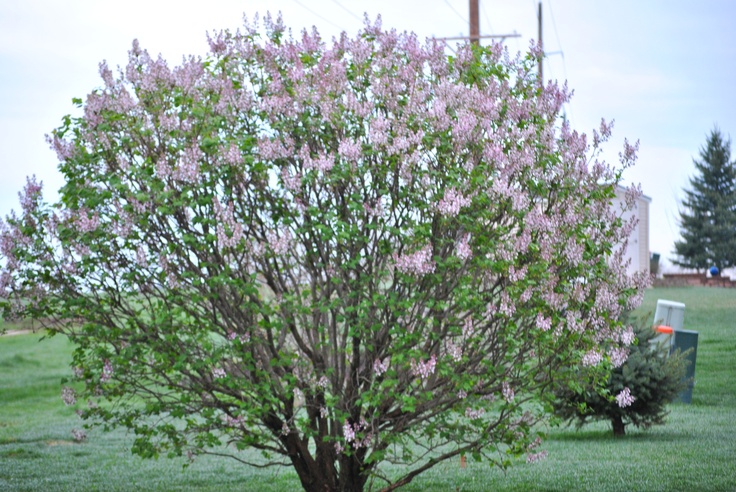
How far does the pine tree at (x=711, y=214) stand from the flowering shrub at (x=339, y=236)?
153ft

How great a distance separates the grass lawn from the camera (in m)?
10.1

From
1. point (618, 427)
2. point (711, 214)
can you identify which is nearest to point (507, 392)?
point (618, 427)

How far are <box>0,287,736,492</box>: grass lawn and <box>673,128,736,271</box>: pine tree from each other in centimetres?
3300

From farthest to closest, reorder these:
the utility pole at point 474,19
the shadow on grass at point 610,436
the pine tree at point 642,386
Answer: the utility pole at point 474,19 < the shadow on grass at point 610,436 < the pine tree at point 642,386

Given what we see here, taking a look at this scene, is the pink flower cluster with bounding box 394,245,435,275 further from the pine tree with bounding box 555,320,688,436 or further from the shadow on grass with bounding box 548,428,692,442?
the shadow on grass with bounding box 548,428,692,442

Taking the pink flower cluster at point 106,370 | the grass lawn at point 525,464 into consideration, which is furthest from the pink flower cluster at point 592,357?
the pink flower cluster at point 106,370

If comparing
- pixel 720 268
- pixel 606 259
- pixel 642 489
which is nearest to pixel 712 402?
pixel 642 489

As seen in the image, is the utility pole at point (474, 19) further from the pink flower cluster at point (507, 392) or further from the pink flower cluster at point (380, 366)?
the pink flower cluster at point (380, 366)

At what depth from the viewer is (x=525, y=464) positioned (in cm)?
1152

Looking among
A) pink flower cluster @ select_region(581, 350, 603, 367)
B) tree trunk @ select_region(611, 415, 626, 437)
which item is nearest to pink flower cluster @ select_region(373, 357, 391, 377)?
pink flower cluster @ select_region(581, 350, 603, 367)

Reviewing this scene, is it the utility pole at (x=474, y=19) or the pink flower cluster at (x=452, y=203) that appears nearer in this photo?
the pink flower cluster at (x=452, y=203)

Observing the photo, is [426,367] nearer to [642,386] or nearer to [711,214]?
[642,386]

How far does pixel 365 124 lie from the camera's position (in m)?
7.25

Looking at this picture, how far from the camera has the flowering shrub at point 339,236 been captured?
7.00 metres
